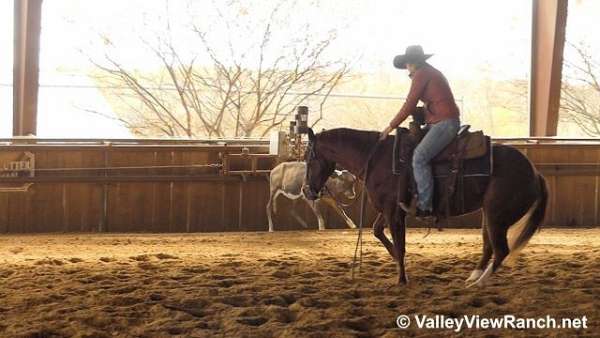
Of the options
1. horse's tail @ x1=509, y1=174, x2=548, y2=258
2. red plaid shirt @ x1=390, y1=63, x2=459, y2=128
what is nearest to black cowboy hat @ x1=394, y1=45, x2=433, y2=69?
red plaid shirt @ x1=390, y1=63, x2=459, y2=128

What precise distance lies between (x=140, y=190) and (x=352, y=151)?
607 centimetres

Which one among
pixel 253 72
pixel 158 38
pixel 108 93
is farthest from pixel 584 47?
pixel 108 93

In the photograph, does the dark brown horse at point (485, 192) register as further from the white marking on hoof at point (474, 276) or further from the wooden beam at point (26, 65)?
the wooden beam at point (26, 65)

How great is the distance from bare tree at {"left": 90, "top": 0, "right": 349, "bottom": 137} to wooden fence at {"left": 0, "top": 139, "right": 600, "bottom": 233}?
2.05m

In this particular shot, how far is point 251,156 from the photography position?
11672 millimetres

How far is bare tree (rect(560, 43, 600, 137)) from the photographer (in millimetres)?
14664

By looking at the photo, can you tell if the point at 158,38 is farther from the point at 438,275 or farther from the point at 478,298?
the point at 478,298

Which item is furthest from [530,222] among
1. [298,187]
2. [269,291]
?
[298,187]

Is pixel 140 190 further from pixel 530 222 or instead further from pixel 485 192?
pixel 530 222

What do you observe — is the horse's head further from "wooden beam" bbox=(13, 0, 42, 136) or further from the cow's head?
"wooden beam" bbox=(13, 0, 42, 136)

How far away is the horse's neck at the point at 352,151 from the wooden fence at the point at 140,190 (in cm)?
553

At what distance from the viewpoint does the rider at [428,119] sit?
585cm

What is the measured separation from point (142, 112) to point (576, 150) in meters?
8.25

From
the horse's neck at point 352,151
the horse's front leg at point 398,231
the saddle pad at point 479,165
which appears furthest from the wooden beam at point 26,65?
the saddle pad at point 479,165
